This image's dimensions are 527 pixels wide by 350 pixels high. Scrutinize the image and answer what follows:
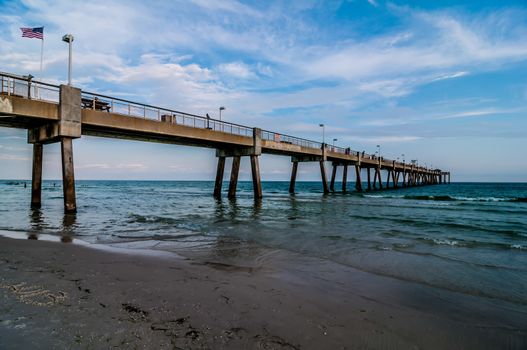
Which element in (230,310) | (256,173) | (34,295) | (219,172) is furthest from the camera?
(219,172)

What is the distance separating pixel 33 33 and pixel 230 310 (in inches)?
731

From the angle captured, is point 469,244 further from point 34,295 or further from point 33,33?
point 33,33

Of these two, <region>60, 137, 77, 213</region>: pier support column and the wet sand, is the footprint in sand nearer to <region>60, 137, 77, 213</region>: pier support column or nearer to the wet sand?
the wet sand

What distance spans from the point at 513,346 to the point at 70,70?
63.9 ft

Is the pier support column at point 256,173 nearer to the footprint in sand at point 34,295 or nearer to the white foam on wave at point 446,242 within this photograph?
the white foam on wave at point 446,242

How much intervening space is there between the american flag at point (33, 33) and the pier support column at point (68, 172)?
541 cm

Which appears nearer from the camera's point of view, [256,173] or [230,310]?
[230,310]

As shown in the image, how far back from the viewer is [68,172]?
15797 mm

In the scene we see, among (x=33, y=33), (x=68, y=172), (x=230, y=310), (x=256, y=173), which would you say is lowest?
(x=230, y=310)

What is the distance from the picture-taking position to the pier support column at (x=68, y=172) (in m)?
15.6

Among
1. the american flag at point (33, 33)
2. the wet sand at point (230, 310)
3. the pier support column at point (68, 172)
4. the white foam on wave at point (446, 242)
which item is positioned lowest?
the white foam on wave at point (446, 242)

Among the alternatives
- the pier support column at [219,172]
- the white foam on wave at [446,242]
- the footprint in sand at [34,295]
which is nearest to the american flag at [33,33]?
the footprint in sand at [34,295]

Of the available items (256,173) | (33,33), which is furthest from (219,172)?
(33,33)

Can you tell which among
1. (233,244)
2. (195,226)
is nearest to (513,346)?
(233,244)
